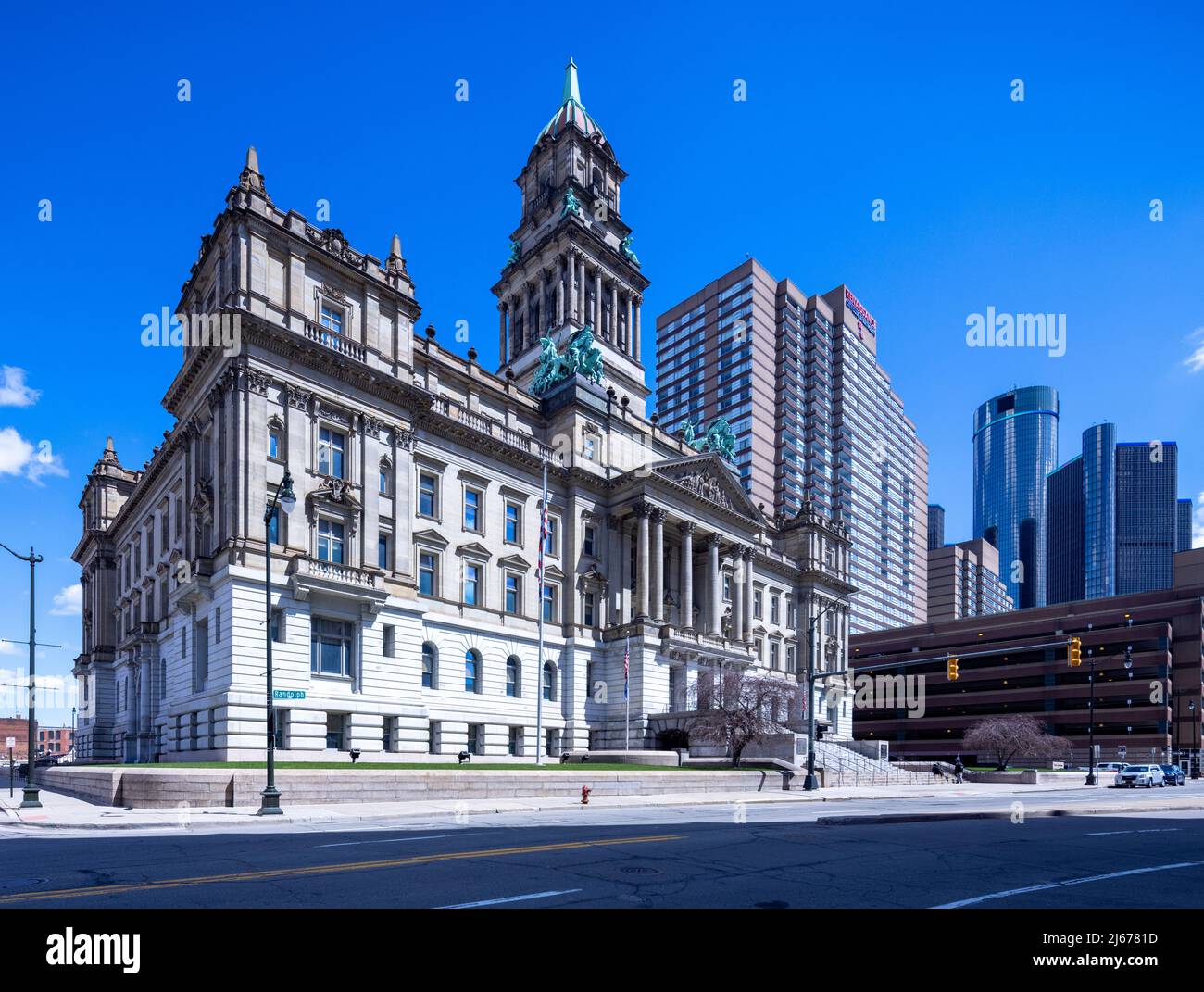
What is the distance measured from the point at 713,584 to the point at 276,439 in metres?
36.6

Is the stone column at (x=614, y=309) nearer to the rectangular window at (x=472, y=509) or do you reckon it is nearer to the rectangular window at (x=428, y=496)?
the rectangular window at (x=472, y=509)

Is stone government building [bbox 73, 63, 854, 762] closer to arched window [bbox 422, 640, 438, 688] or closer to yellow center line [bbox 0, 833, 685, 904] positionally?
arched window [bbox 422, 640, 438, 688]

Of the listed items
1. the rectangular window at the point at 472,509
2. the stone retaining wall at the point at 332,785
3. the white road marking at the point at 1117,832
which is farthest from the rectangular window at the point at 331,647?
the white road marking at the point at 1117,832

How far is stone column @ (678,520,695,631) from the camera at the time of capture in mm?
63562

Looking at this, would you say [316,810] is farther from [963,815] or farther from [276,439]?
[276,439]

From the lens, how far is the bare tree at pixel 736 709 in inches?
1914

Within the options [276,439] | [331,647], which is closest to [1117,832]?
[331,647]

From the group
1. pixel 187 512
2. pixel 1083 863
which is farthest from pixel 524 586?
pixel 1083 863

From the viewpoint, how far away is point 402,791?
29047mm

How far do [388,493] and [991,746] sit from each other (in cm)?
5755

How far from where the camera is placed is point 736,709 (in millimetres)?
50500

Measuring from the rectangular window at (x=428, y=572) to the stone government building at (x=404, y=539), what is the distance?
0.16 meters
